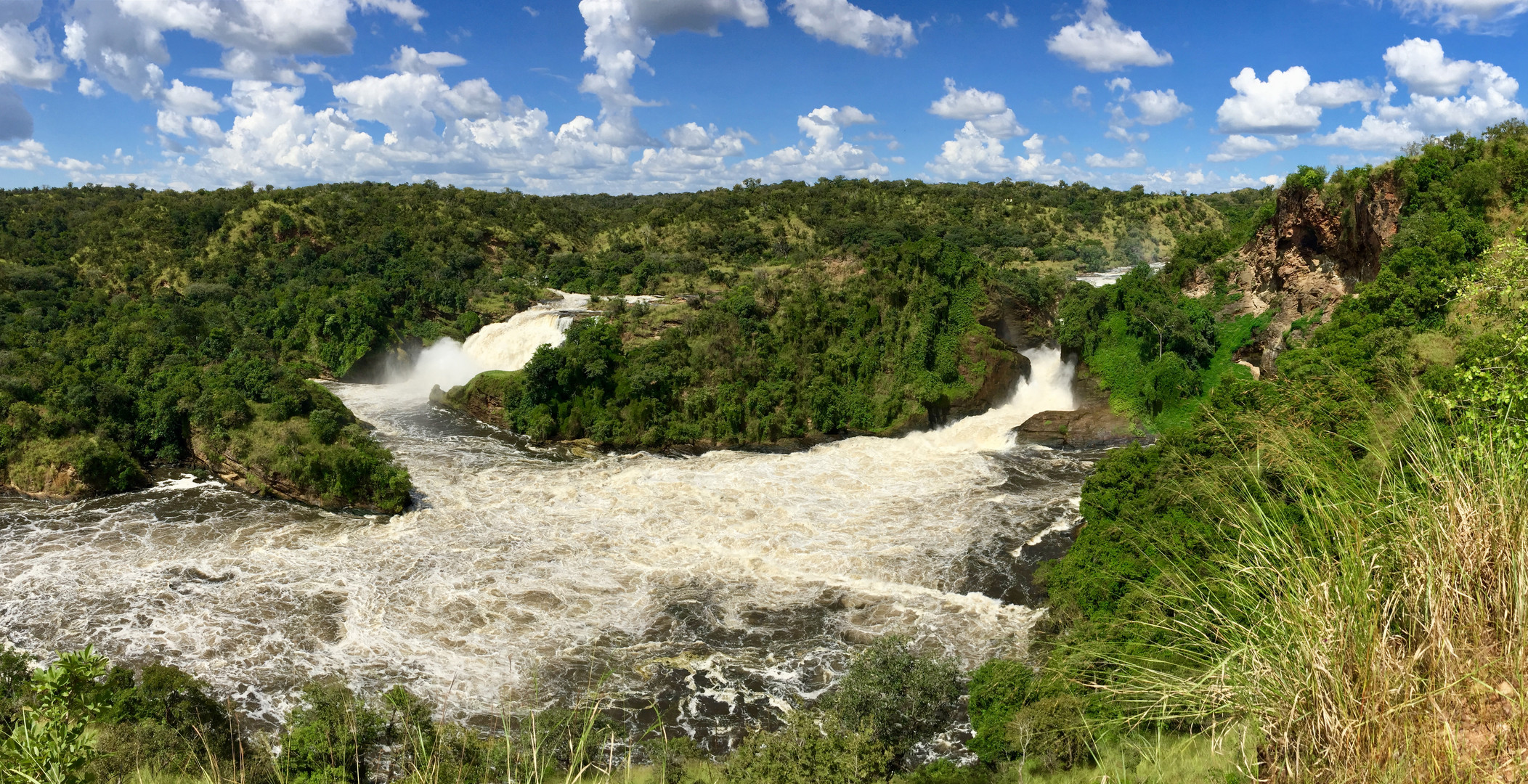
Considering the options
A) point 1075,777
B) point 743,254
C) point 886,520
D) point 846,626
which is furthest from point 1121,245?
point 1075,777

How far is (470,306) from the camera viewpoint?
47000 millimetres

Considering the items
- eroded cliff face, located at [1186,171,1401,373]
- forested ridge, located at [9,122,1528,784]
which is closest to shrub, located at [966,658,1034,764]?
forested ridge, located at [9,122,1528,784]

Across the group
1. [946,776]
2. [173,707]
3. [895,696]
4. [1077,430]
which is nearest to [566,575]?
[173,707]

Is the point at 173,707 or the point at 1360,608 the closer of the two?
the point at 1360,608

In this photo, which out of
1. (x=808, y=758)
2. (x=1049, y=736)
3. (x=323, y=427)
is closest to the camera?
(x=808, y=758)

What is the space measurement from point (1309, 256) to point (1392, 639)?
112 feet

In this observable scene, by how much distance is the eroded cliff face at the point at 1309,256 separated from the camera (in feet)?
92.5

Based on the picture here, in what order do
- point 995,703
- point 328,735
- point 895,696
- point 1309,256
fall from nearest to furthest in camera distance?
point 328,735
point 995,703
point 895,696
point 1309,256

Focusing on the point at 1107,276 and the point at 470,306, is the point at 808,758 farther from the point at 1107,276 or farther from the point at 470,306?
the point at 1107,276

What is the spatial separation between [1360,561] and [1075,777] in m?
8.68

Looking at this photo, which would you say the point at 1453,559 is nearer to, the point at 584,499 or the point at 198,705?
the point at 198,705

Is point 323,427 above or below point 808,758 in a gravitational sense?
above

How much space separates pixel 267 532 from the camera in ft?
74.8

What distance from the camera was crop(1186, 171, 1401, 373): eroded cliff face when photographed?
28188mm
